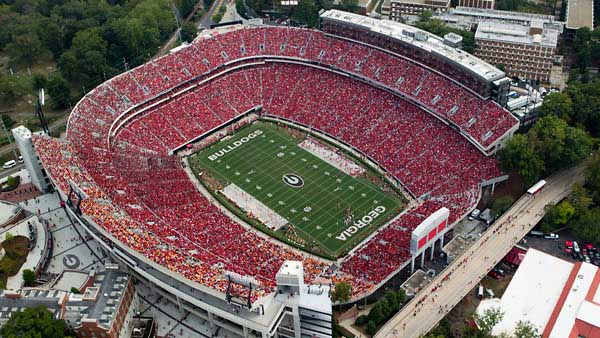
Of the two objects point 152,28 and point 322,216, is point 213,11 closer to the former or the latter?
point 152,28

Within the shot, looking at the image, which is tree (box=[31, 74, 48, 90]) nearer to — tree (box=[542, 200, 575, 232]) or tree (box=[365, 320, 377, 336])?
tree (box=[365, 320, 377, 336])

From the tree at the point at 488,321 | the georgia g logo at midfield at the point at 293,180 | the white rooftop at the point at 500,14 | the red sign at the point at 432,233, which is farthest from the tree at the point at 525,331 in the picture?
the white rooftop at the point at 500,14

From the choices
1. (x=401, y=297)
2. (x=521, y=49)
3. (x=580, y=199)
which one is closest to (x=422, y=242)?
(x=401, y=297)

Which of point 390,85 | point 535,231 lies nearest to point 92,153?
point 390,85

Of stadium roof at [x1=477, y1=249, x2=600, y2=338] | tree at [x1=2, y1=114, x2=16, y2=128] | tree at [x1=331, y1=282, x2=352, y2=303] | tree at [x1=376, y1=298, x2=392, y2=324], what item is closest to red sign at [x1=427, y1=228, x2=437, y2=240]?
stadium roof at [x1=477, y1=249, x2=600, y2=338]

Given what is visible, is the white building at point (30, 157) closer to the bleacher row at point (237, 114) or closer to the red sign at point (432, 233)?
the bleacher row at point (237, 114)

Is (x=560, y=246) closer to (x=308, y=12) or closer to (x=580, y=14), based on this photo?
(x=580, y=14)
